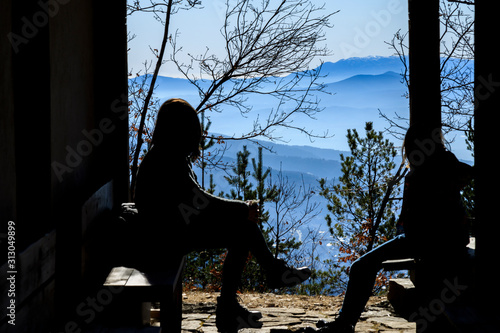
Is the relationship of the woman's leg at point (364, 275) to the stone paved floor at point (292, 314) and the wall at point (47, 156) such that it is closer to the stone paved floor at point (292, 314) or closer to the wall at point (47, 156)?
the stone paved floor at point (292, 314)

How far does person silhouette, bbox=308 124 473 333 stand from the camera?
337cm

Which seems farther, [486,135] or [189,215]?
[189,215]

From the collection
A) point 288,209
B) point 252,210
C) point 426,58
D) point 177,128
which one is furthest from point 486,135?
point 288,209

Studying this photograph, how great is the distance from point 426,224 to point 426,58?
1.37m

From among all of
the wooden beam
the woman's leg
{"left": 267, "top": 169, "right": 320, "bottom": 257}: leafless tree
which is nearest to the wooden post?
the wooden beam

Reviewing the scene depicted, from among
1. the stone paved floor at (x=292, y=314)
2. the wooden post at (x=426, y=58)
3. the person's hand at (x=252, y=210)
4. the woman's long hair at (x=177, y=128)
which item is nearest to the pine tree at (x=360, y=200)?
the stone paved floor at (x=292, y=314)

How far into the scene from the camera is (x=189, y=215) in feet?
10.6

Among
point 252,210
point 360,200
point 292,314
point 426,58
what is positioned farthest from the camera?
point 360,200

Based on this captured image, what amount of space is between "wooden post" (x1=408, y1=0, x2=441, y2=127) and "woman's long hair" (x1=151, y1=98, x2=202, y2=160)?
1882 mm

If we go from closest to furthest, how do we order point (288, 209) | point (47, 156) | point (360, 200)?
point (47, 156)
point (360, 200)
point (288, 209)

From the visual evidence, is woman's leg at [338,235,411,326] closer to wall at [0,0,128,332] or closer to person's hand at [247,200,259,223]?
person's hand at [247,200,259,223]

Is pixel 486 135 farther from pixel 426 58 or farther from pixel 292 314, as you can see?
pixel 292 314

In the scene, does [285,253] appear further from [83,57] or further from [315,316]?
[83,57]

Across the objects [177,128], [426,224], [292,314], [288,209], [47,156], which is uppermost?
[177,128]
